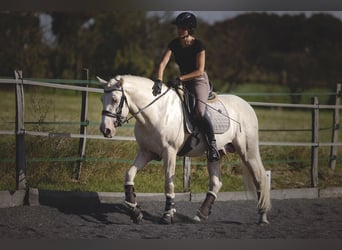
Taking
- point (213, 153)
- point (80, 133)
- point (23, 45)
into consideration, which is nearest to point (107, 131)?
point (213, 153)

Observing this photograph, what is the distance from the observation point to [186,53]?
19.7 feet

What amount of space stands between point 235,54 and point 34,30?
10369mm

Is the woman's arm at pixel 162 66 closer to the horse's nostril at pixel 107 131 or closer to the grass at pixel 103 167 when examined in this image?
the horse's nostril at pixel 107 131

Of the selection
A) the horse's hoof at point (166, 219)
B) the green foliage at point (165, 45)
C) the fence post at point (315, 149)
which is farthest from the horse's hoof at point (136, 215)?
the green foliage at point (165, 45)

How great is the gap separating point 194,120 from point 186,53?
728 millimetres

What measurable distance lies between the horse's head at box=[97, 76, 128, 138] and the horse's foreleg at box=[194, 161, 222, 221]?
55.6 inches

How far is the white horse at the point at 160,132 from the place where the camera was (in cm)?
558

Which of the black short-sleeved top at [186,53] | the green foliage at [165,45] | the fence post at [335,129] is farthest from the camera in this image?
the green foliage at [165,45]

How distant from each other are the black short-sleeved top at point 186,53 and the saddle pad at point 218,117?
1.62 ft

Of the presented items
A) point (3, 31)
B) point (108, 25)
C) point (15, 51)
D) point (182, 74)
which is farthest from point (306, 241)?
point (108, 25)

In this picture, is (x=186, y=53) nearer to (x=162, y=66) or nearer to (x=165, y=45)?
(x=162, y=66)

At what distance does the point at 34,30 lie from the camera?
58.6 feet

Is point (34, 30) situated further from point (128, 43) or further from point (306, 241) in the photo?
point (306, 241)

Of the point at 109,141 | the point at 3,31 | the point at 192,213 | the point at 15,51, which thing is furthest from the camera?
the point at 3,31
